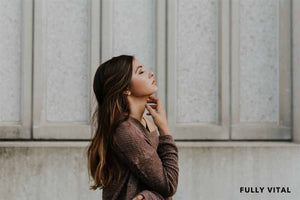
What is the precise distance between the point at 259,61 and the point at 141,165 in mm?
3032

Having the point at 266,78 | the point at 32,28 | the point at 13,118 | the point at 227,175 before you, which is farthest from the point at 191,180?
the point at 32,28

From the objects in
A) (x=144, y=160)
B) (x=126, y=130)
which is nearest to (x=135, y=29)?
(x=126, y=130)

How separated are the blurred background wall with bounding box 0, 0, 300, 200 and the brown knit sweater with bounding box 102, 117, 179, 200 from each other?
6.75ft

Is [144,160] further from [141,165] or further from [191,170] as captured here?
[191,170]

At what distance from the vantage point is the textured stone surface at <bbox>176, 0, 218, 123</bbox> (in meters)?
4.64

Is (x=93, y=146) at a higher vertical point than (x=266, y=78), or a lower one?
lower

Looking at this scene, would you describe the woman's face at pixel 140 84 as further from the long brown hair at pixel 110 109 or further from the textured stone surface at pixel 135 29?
the textured stone surface at pixel 135 29

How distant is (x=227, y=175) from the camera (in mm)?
4348

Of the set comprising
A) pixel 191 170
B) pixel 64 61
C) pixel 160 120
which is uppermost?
pixel 64 61

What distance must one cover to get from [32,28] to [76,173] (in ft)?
6.03

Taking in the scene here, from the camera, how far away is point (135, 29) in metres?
4.62

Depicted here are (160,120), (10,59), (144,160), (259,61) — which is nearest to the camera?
(144,160)

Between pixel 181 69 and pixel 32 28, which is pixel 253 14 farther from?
pixel 32 28

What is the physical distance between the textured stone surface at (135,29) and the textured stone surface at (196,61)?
349 mm
